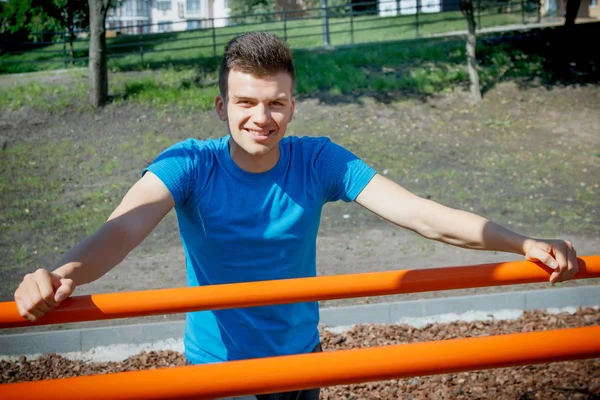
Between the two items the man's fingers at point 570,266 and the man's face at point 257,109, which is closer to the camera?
the man's fingers at point 570,266

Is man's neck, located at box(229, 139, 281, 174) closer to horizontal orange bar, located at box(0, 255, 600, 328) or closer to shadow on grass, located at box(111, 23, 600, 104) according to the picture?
horizontal orange bar, located at box(0, 255, 600, 328)

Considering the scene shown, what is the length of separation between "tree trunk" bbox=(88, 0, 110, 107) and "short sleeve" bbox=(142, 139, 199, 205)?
1054cm

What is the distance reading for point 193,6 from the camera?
2117 inches

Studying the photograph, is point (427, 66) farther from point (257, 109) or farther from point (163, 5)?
point (163, 5)

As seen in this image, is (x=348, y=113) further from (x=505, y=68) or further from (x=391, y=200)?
(x=391, y=200)

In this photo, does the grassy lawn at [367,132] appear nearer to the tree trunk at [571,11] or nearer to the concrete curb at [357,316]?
the tree trunk at [571,11]

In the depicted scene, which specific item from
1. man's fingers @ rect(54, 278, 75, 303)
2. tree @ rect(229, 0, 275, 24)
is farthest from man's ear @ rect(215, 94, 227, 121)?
tree @ rect(229, 0, 275, 24)

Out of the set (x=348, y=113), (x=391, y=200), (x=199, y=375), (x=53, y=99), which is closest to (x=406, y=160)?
(x=348, y=113)

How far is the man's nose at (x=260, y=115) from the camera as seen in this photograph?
2129mm

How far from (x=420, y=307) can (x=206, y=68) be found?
33.2 ft

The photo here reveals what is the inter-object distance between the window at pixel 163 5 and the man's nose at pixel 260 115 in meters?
55.6

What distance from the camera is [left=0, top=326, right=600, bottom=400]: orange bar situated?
153 centimetres

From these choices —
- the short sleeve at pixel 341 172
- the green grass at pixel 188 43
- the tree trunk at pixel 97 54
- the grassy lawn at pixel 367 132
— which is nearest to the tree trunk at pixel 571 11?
the grassy lawn at pixel 367 132

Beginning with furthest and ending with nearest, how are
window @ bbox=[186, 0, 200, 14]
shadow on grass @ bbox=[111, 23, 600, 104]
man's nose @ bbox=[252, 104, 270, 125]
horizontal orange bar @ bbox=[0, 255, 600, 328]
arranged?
1. window @ bbox=[186, 0, 200, 14]
2. shadow on grass @ bbox=[111, 23, 600, 104]
3. man's nose @ bbox=[252, 104, 270, 125]
4. horizontal orange bar @ bbox=[0, 255, 600, 328]
